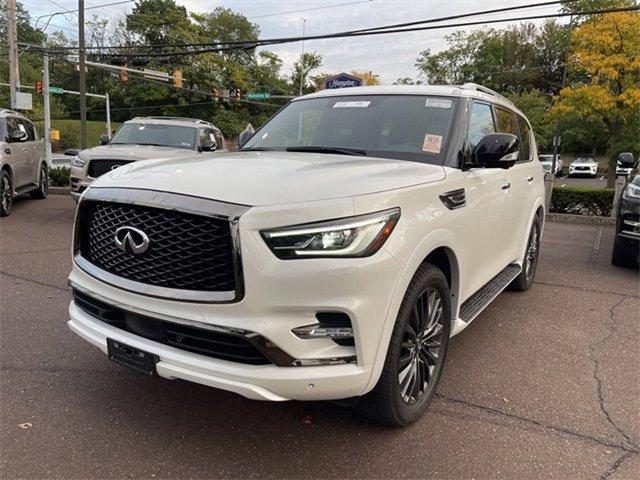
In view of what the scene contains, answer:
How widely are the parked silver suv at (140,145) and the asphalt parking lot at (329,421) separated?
4.62m

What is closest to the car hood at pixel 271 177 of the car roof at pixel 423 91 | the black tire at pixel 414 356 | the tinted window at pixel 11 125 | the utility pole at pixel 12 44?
the black tire at pixel 414 356

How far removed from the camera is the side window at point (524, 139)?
514 cm

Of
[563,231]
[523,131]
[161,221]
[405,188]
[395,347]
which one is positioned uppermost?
[523,131]

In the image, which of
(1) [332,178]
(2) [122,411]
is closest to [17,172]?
(2) [122,411]

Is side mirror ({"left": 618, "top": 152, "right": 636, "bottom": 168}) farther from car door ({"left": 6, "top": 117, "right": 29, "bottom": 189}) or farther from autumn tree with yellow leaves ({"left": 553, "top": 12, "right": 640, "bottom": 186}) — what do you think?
autumn tree with yellow leaves ({"left": 553, "top": 12, "right": 640, "bottom": 186})

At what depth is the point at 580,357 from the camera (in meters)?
4.02

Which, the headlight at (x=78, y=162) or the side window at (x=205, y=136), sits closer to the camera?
the headlight at (x=78, y=162)

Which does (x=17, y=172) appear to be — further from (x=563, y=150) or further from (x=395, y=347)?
(x=563, y=150)

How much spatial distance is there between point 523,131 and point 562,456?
3.58m

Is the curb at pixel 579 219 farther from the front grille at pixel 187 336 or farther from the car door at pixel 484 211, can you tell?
the front grille at pixel 187 336

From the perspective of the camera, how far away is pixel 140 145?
956 centimetres

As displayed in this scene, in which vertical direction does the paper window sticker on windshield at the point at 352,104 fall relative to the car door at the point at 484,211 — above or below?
above

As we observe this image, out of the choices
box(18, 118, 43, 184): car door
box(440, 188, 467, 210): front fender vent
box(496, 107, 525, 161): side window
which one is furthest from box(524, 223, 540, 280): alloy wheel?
box(18, 118, 43, 184): car door

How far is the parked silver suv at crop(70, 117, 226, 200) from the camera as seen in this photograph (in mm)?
8727
